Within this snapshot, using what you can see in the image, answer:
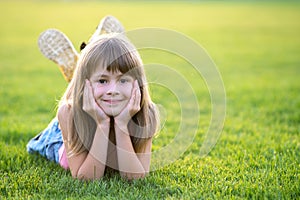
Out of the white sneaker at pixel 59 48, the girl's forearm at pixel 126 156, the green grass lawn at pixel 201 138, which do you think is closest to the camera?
the green grass lawn at pixel 201 138

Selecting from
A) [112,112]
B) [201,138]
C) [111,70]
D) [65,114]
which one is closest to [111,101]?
[112,112]

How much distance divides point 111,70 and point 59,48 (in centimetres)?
138

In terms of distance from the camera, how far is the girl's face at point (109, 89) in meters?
2.87

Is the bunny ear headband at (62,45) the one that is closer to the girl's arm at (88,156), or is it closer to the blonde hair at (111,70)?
the blonde hair at (111,70)

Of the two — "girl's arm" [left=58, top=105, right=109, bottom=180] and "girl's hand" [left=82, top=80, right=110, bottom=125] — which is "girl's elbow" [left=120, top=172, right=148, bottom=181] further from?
"girl's hand" [left=82, top=80, right=110, bottom=125]

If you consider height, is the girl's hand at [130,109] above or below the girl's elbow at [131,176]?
above

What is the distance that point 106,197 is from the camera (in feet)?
8.87

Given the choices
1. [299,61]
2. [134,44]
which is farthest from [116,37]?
[299,61]

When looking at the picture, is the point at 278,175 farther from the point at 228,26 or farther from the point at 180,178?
the point at 228,26

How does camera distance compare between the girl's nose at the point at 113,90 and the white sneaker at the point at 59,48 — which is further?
the white sneaker at the point at 59,48

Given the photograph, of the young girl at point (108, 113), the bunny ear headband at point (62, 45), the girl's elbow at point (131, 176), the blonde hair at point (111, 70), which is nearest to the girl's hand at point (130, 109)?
the young girl at point (108, 113)

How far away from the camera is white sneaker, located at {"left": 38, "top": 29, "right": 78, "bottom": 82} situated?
4.11 metres

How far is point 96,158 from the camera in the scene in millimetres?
2971

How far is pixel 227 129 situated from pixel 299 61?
19.7 feet
